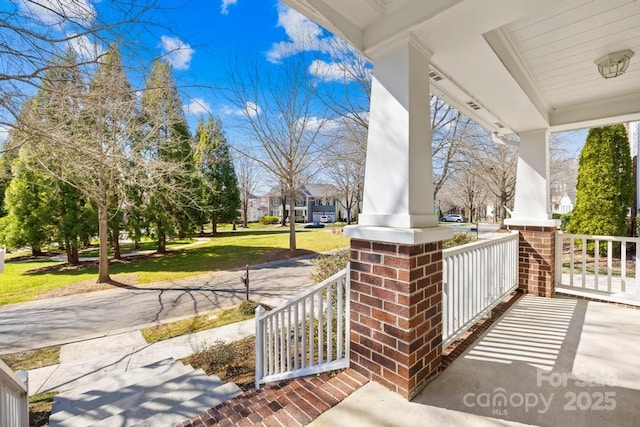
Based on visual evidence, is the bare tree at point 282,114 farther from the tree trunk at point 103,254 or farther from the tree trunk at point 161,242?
the tree trunk at point 161,242

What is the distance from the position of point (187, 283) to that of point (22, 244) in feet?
25.4

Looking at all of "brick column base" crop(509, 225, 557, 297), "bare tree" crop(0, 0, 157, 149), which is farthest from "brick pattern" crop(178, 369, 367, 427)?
"brick column base" crop(509, 225, 557, 297)

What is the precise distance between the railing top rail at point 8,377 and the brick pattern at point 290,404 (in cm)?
131

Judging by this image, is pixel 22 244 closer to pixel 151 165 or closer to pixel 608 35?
pixel 151 165

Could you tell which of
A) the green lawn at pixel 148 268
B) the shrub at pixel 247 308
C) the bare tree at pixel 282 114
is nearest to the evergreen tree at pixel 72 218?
the green lawn at pixel 148 268

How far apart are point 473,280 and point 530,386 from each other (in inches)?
43.3

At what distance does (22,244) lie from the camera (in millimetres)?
10984

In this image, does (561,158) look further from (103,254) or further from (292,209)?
(103,254)

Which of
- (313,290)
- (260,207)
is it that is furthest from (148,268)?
(260,207)

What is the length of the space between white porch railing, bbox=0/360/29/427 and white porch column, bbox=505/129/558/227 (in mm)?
5672

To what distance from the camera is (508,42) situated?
7.91 ft

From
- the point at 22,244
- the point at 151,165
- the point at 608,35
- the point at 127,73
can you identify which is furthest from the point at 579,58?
the point at 22,244

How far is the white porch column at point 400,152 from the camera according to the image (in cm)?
195

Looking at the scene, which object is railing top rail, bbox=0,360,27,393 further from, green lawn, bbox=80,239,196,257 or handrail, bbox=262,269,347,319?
green lawn, bbox=80,239,196,257
